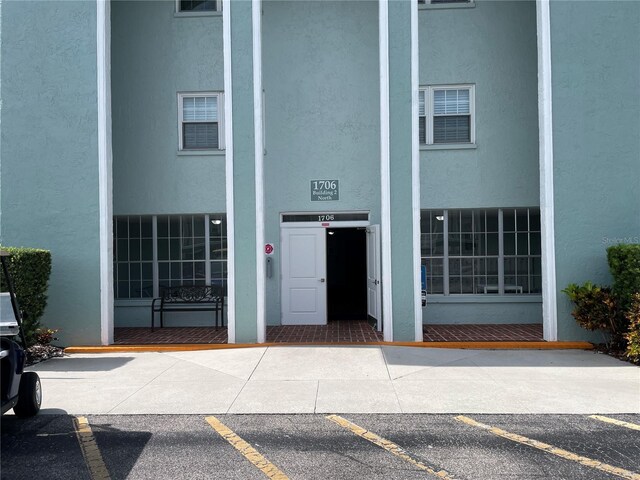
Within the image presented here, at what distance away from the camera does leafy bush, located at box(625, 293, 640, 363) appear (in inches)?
322

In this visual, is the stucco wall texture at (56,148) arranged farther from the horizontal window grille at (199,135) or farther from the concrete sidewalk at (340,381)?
the horizontal window grille at (199,135)

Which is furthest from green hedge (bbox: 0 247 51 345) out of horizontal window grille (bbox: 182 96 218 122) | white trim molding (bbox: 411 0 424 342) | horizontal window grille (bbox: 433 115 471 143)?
horizontal window grille (bbox: 433 115 471 143)

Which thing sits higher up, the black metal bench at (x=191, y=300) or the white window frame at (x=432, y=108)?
the white window frame at (x=432, y=108)

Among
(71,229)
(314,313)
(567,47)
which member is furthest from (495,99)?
(71,229)

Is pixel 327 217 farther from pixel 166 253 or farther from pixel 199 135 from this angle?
pixel 166 253

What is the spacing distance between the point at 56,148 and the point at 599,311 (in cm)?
1021

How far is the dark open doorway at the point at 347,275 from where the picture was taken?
12.6m

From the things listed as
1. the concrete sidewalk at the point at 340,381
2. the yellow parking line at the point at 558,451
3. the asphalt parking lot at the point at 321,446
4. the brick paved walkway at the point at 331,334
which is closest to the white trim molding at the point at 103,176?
the brick paved walkway at the point at 331,334

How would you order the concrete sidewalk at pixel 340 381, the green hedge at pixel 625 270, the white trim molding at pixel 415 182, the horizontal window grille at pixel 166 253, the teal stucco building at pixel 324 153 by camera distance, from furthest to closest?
the horizontal window grille at pixel 166 253, the teal stucco building at pixel 324 153, the white trim molding at pixel 415 182, the green hedge at pixel 625 270, the concrete sidewalk at pixel 340 381

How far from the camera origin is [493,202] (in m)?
11.9

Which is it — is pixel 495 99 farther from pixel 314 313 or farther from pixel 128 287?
pixel 128 287

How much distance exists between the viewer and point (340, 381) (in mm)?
7398

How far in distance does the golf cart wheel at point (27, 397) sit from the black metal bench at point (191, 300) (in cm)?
558

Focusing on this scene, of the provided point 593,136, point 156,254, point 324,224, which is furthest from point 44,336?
point 593,136
